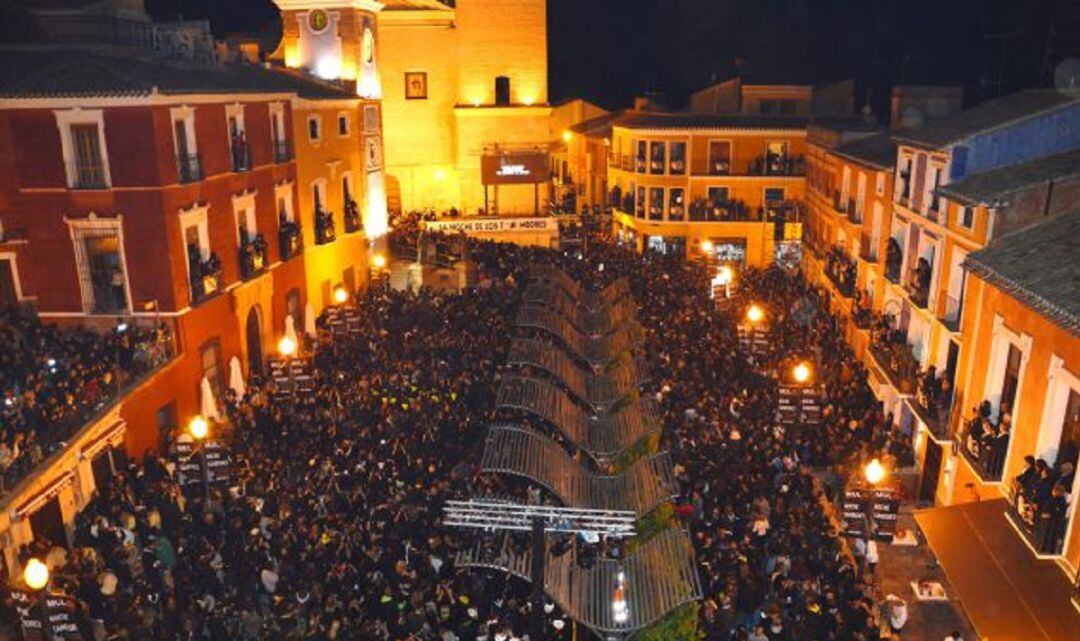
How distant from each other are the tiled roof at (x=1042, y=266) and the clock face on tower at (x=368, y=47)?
102 feet

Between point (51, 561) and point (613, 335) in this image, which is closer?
point (51, 561)

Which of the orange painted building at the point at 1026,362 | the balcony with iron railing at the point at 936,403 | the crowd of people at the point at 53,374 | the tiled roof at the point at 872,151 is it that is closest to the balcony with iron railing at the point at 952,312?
the balcony with iron railing at the point at 936,403

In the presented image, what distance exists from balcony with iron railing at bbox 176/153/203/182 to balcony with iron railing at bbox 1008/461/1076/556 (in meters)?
21.5

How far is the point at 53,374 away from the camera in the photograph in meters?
20.9

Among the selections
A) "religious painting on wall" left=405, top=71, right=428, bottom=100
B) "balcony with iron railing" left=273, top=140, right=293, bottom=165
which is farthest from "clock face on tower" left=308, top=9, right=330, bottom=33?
"religious painting on wall" left=405, top=71, right=428, bottom=100

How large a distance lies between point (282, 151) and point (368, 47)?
42.1ft

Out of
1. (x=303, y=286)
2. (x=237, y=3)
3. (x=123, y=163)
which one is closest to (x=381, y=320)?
(x=303, y=286)

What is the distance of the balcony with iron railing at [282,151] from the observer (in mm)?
31719

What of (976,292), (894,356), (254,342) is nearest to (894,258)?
(894,356)

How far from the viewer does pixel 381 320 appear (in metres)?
32.5

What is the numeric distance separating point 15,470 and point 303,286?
17.2m

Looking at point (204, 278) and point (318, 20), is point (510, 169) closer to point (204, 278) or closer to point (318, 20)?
point (318, 20)

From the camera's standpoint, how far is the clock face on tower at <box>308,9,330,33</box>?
40688 mm

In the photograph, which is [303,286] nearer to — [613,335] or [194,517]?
[613,335]
